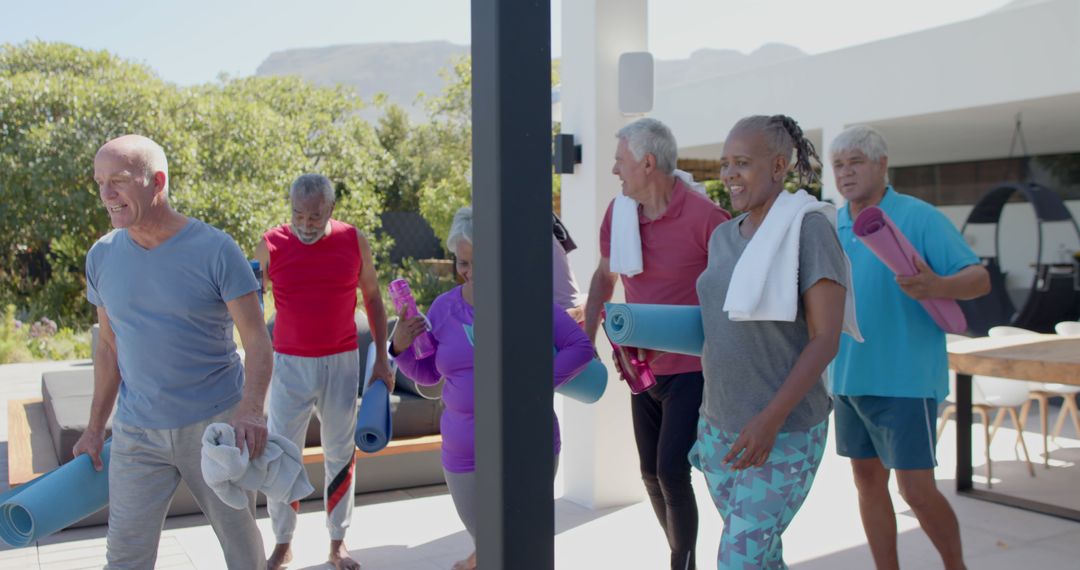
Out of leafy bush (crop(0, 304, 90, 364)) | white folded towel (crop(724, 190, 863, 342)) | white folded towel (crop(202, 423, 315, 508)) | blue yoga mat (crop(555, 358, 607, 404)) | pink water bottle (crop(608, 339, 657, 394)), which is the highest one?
white folded towel (crop(724, 190, 863, 342))

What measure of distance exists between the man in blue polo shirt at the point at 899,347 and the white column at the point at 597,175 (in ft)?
6.16

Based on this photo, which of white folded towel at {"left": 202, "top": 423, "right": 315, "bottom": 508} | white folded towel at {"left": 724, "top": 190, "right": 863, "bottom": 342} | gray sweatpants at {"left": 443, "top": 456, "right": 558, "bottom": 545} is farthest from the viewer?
gray sweatpants at {"left": 443, "top": 456, "right": 558, "bottom": 545}

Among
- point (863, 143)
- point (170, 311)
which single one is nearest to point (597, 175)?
point (863, 143)

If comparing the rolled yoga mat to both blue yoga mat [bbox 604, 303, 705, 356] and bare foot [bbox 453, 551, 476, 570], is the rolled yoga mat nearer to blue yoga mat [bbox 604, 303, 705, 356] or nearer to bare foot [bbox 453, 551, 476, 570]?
bare foot [bbox 453, 551, 476, 570]

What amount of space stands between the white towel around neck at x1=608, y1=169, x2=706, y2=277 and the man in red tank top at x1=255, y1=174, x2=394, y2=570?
1.11m

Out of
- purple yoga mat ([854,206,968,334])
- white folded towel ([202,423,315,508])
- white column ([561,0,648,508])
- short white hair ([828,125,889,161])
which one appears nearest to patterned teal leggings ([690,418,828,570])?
purple yoga mat ([854,206,968,334])

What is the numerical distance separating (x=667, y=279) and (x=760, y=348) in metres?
0.98

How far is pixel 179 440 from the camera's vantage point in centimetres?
274

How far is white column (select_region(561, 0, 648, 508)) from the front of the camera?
16.2 feet

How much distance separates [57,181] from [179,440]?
11674 millimetres

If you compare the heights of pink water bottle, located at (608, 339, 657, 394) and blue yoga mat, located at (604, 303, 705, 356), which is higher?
blue yoga mat, located at (604, 303, 705, 356)

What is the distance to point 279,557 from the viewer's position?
4.12 metres

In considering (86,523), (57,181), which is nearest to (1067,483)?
(86,523)

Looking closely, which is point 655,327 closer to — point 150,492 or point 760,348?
point 760,348
